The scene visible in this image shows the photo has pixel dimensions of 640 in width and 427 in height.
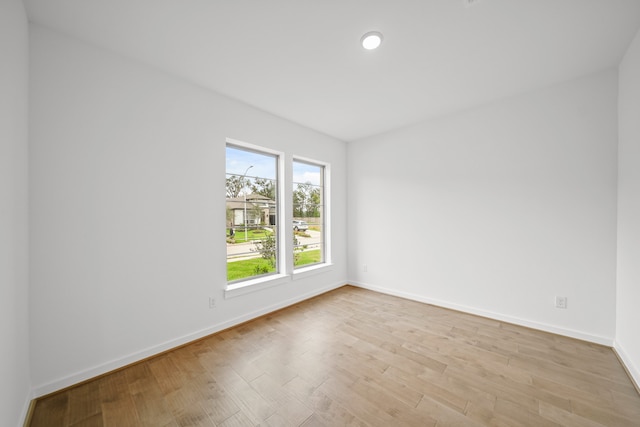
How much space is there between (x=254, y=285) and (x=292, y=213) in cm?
117

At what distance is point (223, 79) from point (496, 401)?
3.64 meters

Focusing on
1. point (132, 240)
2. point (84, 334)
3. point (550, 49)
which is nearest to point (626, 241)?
point (550, 49)

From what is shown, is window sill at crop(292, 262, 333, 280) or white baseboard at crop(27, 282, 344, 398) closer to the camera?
white baseboard at crop(27, 282, 344, 398)

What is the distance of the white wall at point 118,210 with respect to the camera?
180cm

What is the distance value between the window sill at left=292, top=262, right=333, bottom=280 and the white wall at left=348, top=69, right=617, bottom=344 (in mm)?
855

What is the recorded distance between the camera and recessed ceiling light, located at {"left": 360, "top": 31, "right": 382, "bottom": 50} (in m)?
1.89

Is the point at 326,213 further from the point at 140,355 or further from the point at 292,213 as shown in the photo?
the point at 140,355

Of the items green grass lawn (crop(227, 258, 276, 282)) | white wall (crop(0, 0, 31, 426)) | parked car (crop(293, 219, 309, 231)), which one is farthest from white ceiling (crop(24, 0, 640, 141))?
green grass lawn (crop(227, 258, 276, 282))

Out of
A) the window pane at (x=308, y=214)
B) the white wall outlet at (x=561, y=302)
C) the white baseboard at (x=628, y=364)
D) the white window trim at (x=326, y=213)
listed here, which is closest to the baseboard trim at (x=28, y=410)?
the window pane at (x=308, y=214)

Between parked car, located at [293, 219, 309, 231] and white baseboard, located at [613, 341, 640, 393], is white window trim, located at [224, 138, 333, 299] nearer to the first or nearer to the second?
parked car, located at [293, 219, 309, 231]

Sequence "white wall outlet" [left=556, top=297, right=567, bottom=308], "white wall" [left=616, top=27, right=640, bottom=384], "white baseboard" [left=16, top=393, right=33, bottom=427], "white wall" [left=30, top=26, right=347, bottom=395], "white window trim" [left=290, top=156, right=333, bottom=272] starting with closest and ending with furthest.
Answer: "white baseboard" [left=16, top=393, right=33, bottom=427] → "white wall" [left=30, top=26, right=347, bottom=395] → "white wall" [left=616, top=27, right=640, bottom=384] → "white wall outlet" [left=556, top=297, right=567, bottom=308] → "white window trim" [left=290, top=156, right=333, bottom=272]

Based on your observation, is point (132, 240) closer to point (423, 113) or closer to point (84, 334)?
point (84, 334)

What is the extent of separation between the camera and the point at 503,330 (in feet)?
9.11

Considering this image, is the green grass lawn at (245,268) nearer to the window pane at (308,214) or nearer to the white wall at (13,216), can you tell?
the window pane at (308,214)
